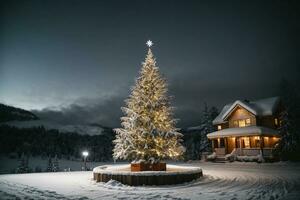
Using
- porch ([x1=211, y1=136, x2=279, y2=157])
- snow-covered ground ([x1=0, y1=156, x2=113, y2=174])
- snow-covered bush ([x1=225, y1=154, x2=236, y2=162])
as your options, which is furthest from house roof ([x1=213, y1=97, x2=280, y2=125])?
snow-covered ground ([x1=0, y1=156, x2=113, y2=174])

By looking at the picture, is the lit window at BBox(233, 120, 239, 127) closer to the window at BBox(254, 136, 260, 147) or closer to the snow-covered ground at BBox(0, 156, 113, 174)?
the window at BBox(254, 136, 260, 147)

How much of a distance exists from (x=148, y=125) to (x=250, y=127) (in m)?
25.0

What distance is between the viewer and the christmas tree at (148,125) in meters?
19.3

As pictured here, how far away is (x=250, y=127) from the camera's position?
4025 cm

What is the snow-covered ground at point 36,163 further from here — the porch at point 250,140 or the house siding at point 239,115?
the house siding at point 239,115

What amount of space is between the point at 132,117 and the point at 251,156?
22010 millimetres

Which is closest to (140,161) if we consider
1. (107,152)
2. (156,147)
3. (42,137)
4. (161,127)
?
(156,147)

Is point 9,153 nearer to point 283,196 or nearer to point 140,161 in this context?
Result: point 140,161

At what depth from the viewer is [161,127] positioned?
19828mm

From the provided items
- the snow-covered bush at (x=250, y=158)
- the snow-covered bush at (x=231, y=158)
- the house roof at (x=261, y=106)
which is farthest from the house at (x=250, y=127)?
the snow-covered bush at (x=250, y=158)

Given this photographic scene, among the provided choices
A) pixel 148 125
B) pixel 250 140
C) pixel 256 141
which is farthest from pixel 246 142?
pixel 148 125

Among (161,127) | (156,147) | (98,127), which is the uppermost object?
(98,127)

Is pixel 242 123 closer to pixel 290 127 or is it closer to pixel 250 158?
pixel 250 158

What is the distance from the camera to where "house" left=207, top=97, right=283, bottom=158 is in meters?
37.6
